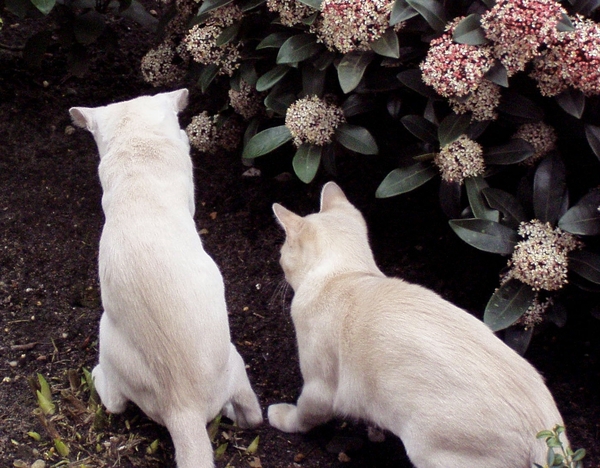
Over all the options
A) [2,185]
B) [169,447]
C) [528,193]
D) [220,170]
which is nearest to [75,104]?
[2,185]

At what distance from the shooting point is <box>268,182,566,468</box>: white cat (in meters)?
2.31

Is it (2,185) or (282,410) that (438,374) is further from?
(2,185)

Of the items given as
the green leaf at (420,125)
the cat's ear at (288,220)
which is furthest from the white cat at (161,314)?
the green leaf at (420,125)

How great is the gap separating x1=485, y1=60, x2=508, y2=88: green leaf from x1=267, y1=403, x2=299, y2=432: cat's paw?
60.4 inches

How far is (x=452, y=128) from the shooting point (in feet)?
9.41

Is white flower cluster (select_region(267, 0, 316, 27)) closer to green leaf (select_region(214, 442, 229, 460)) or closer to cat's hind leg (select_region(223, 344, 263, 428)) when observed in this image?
cat's hind leg (select_region(223, 344, 263, 428))

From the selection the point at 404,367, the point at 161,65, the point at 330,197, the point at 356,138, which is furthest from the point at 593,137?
the point at 161,65

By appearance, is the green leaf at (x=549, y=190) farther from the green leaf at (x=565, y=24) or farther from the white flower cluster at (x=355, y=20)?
the white flower cluster at (x=355, y=20)

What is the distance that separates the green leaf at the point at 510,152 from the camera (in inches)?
116

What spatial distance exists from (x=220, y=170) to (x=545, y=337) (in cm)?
203

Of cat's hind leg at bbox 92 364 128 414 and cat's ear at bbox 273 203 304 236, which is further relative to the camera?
cat's ear at bbox 273 203 304 236

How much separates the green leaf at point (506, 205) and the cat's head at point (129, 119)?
1.35 metres

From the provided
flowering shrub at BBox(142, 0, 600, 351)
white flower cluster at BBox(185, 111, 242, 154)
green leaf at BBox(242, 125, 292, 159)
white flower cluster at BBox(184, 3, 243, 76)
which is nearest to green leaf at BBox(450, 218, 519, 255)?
flowering shrub at BBox(142, 0, 600, 351)

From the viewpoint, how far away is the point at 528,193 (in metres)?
3.04
